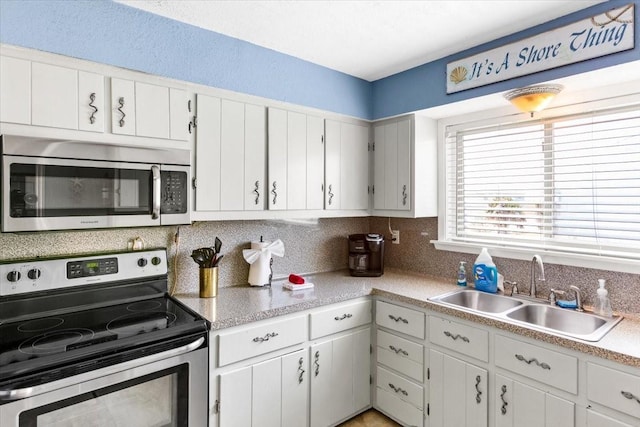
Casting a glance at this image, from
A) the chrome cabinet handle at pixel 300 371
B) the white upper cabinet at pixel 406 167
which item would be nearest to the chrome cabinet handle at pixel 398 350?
the chrome cabinet handle at pixel 300 371

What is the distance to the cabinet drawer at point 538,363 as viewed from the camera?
1.58 metres

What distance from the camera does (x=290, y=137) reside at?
237 centimetres

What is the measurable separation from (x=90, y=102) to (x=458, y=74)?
6.66ft

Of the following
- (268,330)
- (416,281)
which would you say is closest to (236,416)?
(268,330)

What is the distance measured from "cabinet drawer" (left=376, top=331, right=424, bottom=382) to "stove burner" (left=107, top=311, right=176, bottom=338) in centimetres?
131

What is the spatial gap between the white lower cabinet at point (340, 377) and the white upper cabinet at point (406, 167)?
0.92 meters

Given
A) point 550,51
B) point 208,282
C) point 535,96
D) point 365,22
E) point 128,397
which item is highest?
point 365,22

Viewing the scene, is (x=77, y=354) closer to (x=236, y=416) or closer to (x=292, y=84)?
(x=236, y=416)

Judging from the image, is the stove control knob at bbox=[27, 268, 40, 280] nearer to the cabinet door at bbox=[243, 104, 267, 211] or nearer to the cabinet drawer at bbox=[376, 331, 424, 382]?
the cabinet door at bbox=[243, 104, 267, 211]

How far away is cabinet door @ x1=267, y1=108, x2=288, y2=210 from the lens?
7.47 feet

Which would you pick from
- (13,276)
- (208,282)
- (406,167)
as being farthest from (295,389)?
(406,167)

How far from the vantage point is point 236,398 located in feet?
6.02

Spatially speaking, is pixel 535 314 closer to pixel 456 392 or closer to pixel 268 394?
pixel 456 392

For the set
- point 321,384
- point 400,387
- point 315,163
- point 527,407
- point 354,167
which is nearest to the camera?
point 527,407
